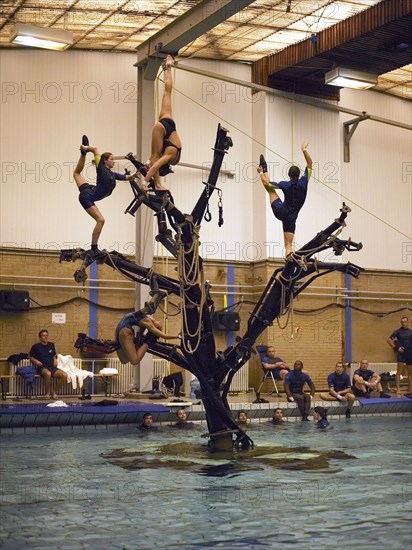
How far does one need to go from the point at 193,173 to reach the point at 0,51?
5420 millimetres

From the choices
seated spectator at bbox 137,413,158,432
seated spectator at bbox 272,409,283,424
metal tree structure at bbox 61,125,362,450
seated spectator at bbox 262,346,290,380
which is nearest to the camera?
metal tree structure at bbox 61,125,362,450

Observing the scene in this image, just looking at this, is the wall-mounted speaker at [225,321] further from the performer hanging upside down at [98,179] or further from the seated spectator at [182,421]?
the performer hanging upside down at [98,179]

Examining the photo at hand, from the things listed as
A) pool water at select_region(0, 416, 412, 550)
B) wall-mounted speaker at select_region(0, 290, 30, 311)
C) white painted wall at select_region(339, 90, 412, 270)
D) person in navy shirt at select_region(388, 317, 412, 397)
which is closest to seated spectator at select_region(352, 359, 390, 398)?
person in navy shirt at select_region(388, 317, 412, 397)

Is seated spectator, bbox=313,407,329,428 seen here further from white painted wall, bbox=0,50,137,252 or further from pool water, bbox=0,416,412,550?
white painted wall, bbox=0,50,137,252

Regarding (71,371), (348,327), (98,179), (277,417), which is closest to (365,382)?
(348,327)

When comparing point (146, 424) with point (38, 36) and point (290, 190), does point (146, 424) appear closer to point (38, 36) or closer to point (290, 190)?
point (290, 190)

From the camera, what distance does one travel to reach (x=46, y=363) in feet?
61.0

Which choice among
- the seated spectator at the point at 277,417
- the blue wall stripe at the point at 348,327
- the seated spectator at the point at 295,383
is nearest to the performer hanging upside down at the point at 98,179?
the seated spectator at the point at 277,417

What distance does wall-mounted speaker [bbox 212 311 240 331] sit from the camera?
69.8 ft

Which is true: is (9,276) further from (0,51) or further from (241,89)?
(241,89)

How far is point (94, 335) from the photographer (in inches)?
805

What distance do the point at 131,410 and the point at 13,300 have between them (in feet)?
14.9

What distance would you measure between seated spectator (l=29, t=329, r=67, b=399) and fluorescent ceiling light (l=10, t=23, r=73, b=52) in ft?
19.8

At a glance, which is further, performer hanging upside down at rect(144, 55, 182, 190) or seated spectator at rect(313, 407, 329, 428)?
seated spectator at rect(313, 407, 329, 428)
